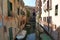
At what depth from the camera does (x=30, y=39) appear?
55.2ft

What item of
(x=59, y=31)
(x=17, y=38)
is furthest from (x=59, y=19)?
(x=17, y=38)

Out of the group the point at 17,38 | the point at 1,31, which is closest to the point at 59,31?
the point at 17,38

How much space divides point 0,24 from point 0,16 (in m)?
0.64

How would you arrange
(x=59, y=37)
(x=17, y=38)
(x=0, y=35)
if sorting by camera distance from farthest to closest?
(x=17, y=38)
(x=59, y=37)
(x=0, y=35)

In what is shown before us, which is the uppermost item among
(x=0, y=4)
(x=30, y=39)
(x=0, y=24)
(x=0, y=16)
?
(x=0, y=4)

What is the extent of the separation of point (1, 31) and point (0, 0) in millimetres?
2502

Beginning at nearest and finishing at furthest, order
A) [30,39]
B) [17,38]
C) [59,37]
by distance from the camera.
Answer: [59,37]
[17,38]
[30,39]

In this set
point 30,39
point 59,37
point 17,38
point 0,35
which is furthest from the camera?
point 30,39

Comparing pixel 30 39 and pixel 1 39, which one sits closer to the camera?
pixel 1 39

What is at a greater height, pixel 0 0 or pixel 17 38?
pixel 0 0

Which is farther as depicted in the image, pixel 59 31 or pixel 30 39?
pixel 30 39

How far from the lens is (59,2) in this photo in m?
12.5

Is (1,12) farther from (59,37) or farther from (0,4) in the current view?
(59,37)

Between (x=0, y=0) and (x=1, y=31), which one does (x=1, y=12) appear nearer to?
(x=0, y=0)
